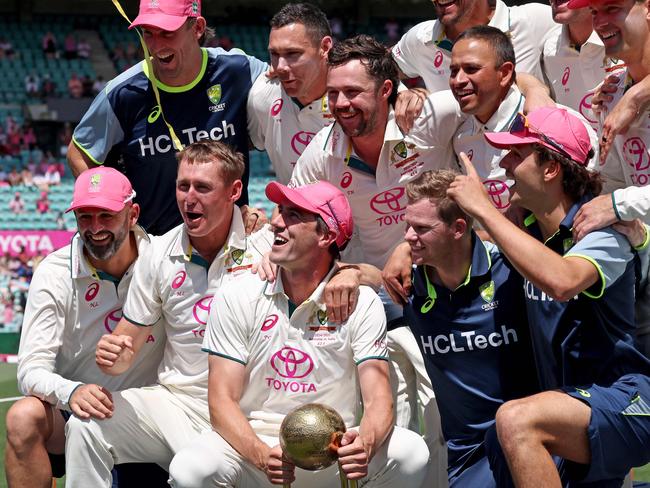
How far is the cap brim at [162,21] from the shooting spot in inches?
240

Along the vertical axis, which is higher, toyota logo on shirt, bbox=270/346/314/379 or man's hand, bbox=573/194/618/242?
man's hand, bbox=573/194/618/242

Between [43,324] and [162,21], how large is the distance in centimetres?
189

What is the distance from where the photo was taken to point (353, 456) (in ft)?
14.9

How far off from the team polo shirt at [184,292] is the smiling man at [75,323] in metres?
0.18

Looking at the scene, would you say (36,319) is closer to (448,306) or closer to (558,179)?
(448,306)

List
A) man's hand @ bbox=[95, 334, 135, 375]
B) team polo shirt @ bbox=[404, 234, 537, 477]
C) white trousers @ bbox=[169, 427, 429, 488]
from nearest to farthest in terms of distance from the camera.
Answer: white trousers @ bbox=[169, 427, 429, 488] → team polo shirt @ bbox=[404, 234, 537, 477] → man's hand @ bbox=[95, 334, 135, 375]

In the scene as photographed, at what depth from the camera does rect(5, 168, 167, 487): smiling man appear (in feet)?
17.5

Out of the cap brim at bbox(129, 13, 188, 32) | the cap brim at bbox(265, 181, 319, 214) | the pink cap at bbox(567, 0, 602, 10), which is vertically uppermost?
the cap brim at bbox(129, 13, 188, 32)

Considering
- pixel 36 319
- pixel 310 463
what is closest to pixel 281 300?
pixel 310 463

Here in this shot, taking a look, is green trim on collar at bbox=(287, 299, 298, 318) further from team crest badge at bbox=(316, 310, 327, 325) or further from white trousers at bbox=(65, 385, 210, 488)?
white trousers at bbox=(65, 385, 210, 488)

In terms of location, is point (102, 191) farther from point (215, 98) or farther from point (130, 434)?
point (130, 434)

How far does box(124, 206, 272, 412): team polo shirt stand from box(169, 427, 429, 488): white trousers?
0.65m

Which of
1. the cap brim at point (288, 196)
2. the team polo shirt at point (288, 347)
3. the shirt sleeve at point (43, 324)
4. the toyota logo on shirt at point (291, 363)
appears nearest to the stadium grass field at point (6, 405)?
the shirt sleeve at point (43, 324)

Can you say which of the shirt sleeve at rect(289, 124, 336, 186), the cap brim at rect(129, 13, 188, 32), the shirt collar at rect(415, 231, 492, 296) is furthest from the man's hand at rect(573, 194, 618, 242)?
the cap brim at rect(129, 13, 188, 32)
